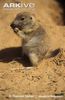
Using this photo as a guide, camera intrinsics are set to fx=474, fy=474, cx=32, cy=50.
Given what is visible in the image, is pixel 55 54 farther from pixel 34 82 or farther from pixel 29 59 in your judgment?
pixel 34 82

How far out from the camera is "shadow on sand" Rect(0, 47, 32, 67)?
10.8 m

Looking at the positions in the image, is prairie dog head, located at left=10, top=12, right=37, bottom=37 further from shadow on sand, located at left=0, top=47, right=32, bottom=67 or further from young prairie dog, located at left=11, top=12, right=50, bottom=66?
shadow on sand, located at left=0, top=47, right=32, bottom=67

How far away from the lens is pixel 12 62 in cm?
1066

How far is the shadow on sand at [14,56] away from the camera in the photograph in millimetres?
10789

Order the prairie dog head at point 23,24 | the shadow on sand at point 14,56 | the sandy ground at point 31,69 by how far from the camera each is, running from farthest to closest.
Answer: the shadow on sand at point 14,56
the prairie dog head at point 23,24
the sandy ground at point 31,69

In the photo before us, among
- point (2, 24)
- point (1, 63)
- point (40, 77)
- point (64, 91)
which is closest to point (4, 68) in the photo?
point (1, 63)

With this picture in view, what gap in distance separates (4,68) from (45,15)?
3.88 metres

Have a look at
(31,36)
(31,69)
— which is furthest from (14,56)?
(31,69)

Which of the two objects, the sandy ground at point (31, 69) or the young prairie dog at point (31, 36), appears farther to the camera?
the young prairie dog at point (31, 36)

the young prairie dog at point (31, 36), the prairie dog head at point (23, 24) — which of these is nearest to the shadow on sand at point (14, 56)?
the young prairie dog at point (31, 36)

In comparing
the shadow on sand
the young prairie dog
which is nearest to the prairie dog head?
the young prairie dog

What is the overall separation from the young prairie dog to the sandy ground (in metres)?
0.22

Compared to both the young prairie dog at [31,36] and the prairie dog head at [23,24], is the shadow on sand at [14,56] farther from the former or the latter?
the prairie dog head at [23,24]

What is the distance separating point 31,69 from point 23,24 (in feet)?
3.51
